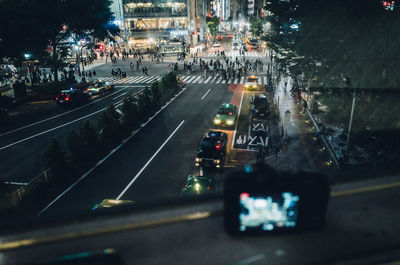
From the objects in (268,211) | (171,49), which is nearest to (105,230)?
(268,211)

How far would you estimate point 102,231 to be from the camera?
17.7 ft

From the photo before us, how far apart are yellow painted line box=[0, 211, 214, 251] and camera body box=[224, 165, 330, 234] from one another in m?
0.98

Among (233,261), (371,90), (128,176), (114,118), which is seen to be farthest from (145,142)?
(233,261)

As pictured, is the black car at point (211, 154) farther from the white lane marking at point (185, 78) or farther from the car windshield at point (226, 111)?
the white lane marking at point (185, 78)

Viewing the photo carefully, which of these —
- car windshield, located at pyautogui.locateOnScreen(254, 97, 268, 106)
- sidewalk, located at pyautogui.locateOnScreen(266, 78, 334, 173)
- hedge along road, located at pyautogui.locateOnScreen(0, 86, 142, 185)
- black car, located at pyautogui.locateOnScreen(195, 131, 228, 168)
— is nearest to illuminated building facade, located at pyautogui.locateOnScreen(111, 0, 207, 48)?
hedge along road, located at pyautogui.locateOnScreen(0, 86, 142, 185)

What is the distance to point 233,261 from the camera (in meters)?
4.62

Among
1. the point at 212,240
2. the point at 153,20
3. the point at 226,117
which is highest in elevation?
the point at 153,20

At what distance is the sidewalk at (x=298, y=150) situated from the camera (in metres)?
16.7

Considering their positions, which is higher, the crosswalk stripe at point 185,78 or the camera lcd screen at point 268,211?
the camera lcd screen at point 268,211

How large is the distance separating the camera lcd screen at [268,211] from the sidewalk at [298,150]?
11.9 metres

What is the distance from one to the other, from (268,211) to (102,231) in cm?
309

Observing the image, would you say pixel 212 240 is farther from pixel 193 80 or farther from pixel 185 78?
pixel 185 78

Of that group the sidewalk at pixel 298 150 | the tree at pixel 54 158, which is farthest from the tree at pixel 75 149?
the sidewalk at pixel 298 150

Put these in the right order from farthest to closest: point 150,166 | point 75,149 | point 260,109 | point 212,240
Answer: point 260,109, point 150,166, point 75,149, point 212,240
